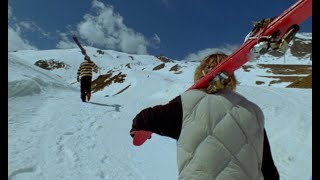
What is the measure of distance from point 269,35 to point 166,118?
0.95 meters

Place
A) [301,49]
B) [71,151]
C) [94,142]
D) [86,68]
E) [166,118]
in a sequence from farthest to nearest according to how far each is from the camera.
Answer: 1. [301,49]
2. [86,68]
3. [94,142]
4. [71,151]
5. [166,118]

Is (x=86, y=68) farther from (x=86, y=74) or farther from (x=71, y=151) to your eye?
(x=71, y=151)

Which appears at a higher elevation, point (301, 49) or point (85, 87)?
point (301, 49)

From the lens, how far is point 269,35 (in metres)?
2.65

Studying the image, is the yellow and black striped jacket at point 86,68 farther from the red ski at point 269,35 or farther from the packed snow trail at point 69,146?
the red ski at point 269,35

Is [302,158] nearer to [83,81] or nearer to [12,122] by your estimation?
[12,122]

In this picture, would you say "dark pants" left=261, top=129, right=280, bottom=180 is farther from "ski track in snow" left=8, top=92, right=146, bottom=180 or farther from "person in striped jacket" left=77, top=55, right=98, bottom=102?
"person in striped jacket" left=77, top=55, right=98, bottom=102

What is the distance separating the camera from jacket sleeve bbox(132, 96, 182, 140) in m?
2.84

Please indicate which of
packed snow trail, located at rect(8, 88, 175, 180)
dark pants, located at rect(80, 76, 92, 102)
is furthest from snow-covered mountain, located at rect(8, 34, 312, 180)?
dark pants, located at rect(80, 76, 92, 102)

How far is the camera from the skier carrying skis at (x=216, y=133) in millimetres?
2711

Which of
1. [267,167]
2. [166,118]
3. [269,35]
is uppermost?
[269,35]

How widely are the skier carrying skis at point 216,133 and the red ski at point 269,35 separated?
10 cm

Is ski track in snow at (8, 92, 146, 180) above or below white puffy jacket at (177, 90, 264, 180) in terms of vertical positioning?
below

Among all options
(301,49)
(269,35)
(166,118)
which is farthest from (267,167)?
(301,49)
